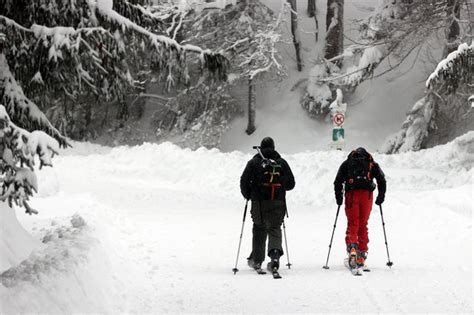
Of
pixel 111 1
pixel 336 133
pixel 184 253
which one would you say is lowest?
pixel 184 253

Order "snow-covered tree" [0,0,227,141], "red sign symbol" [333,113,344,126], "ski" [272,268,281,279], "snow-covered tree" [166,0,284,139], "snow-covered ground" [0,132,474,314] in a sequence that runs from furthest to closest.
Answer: "snow-covered tree" [166,0,284,139]
"red sign symbol" [333,113,344,126]
"ski" [272,268,281,279]
"snow-covered tree" [0,0,227,141]
"snow-covered ground" [0,132,474,314]

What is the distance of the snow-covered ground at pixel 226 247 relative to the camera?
667cm

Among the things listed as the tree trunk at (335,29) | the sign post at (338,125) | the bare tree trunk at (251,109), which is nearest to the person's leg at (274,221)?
the sign post at (338,125)

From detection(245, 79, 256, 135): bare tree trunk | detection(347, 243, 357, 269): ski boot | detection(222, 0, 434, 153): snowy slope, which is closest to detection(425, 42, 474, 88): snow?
detection(347, 243, 357, 269): ski boot

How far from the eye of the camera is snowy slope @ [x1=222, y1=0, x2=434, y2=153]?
2962 cm

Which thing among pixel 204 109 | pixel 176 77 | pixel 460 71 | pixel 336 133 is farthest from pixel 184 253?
pixel 204 109

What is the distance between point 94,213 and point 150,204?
3419 mm

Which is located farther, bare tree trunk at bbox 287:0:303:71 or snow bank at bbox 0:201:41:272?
bare tree trunk at bbox 287:0:303:71

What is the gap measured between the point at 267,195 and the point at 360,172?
4.52ft

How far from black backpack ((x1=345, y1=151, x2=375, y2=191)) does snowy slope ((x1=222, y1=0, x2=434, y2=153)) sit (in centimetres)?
2018

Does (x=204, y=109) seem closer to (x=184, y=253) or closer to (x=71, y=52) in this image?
(x=184, y=253)

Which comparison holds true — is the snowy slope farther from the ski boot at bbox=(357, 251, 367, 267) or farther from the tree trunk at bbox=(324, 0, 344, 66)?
the ski boot at bbox=(357, 251, 367, 267)

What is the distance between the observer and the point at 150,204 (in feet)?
52.3

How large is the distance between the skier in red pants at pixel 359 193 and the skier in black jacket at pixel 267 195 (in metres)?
0.88
